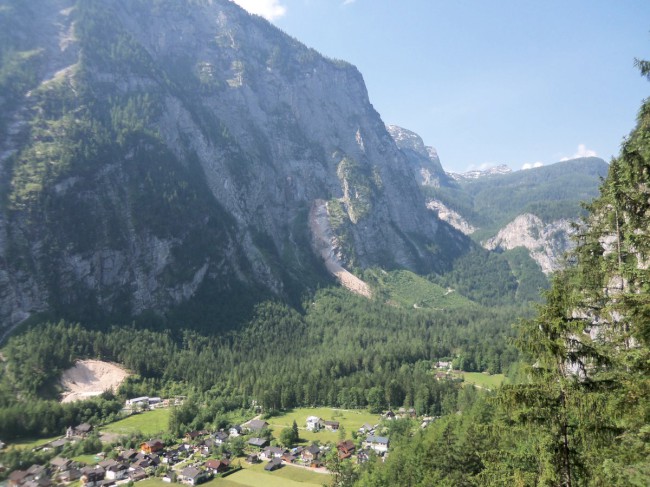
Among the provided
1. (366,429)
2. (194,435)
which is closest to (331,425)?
(366,429)

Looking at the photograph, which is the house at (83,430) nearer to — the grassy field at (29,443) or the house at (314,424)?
the grassy field at (29,443)

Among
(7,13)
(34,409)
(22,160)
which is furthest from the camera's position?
(7,13)

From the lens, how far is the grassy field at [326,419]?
3236 inches

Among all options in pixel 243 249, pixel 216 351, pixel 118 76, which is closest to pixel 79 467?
pixel 216 351

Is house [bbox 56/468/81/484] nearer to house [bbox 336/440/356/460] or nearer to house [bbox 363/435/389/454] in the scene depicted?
house [bbox 336/440/356/460]

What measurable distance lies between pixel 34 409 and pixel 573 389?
98.7 m

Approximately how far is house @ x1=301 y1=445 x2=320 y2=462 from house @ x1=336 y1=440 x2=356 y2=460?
382 centimetres

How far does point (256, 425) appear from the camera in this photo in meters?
86.7

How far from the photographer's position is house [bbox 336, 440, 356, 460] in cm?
7094

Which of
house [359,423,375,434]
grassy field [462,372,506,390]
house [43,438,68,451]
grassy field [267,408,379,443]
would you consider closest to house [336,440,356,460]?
grassy field [267,408,379,443]

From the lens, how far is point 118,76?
19475 cm

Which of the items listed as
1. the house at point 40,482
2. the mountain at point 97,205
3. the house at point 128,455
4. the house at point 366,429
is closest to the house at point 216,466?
the house at point 128,455

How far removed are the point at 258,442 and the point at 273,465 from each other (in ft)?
31.9

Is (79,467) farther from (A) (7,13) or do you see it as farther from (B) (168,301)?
(A) (7,13)
